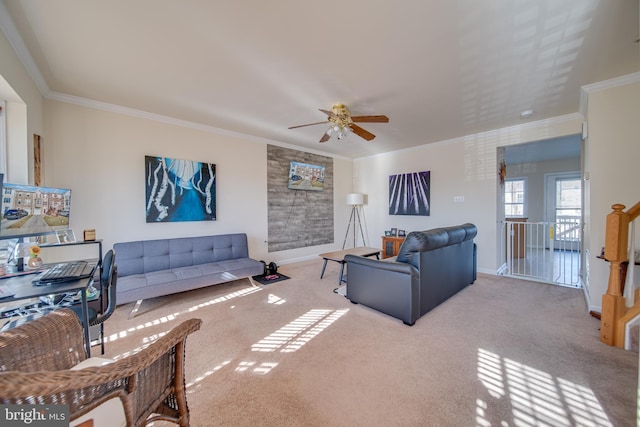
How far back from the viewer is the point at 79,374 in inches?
28.1

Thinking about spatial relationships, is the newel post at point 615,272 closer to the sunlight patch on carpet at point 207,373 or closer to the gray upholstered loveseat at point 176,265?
the sunlight patch on carpet at point 207,373

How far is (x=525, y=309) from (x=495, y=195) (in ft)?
6.80

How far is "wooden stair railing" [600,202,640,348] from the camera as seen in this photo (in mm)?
2104

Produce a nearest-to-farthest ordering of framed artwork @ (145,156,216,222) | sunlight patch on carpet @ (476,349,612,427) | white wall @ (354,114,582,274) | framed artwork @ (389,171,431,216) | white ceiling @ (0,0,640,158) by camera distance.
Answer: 1. sunlight patch on carpet @ (476,349,612,427)
2. white ceiling @ (0,0,640,158)
3. framed artwork @ (145,156,216,222)
4. white wall @ (354,114,582,274)
5. framed artwork @ (389,171,431,216)

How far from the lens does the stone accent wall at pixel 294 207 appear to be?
4891mm

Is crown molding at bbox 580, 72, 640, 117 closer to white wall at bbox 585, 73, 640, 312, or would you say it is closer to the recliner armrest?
white wall at bbox 585, 73, 640, 312

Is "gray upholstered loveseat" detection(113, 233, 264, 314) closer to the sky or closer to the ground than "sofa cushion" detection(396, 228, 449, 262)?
closer to the ground

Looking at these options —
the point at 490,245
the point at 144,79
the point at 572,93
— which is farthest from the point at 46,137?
the point at 490,245

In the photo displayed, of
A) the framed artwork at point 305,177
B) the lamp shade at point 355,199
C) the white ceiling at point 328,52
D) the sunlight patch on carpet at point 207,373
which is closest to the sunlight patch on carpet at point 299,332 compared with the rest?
the sunlight patch on carpet at point 207,373

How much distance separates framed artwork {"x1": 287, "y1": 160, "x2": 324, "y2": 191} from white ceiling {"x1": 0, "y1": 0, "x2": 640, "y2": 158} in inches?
72.8

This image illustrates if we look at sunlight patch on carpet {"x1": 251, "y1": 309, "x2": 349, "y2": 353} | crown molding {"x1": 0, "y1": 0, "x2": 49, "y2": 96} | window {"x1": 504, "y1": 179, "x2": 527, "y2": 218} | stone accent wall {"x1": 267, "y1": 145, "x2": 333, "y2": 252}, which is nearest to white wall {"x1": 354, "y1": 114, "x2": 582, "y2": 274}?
stone accent wall {"x1": 267, "y1": 145, "x2": 333, "y2": 252}

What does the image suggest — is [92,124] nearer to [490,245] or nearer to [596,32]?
[596,32]

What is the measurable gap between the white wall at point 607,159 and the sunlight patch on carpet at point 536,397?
1791mm

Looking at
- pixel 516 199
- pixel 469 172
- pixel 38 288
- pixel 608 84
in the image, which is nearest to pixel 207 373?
pixel 38 288
